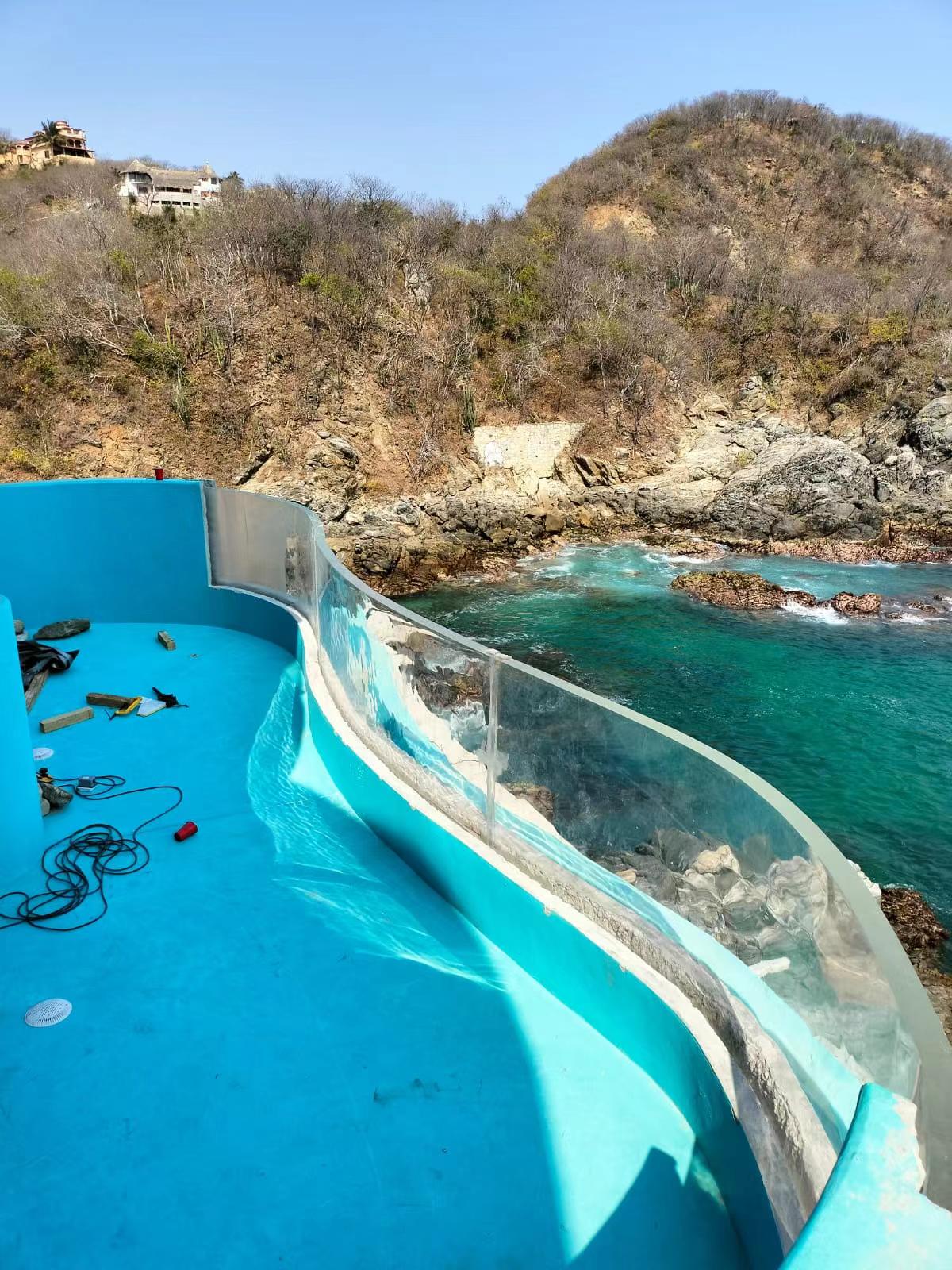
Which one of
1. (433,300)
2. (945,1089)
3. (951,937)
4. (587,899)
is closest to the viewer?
(945,1089)

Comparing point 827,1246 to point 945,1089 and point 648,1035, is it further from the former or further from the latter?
point 648,1035

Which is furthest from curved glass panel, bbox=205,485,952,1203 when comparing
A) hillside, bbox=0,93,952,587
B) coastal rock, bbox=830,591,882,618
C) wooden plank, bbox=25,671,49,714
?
hillside, bbox=0,93,952,587

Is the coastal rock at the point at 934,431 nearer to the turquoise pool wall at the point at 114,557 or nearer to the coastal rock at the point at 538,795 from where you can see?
the turquoise pool wall at the point at 114,557

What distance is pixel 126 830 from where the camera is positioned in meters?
4.03

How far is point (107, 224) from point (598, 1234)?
29.8 metres

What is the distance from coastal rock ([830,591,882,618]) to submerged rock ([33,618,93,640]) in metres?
15.9

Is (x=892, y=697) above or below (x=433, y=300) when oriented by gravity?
below

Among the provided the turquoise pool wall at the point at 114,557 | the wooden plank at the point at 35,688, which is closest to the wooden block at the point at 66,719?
the wooden plank at the point at 35,688

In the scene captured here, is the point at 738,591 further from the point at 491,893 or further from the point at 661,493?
the point at 491,893

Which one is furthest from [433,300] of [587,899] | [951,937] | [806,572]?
[587,899]

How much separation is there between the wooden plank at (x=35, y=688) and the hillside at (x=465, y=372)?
15049mm

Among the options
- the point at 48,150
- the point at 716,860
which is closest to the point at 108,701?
the point at 716,860

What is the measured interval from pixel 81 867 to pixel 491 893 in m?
2.10

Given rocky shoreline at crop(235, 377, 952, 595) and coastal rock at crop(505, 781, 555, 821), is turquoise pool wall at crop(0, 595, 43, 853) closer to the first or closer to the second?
coastal rock at crop(505, 781, 555, 821)
